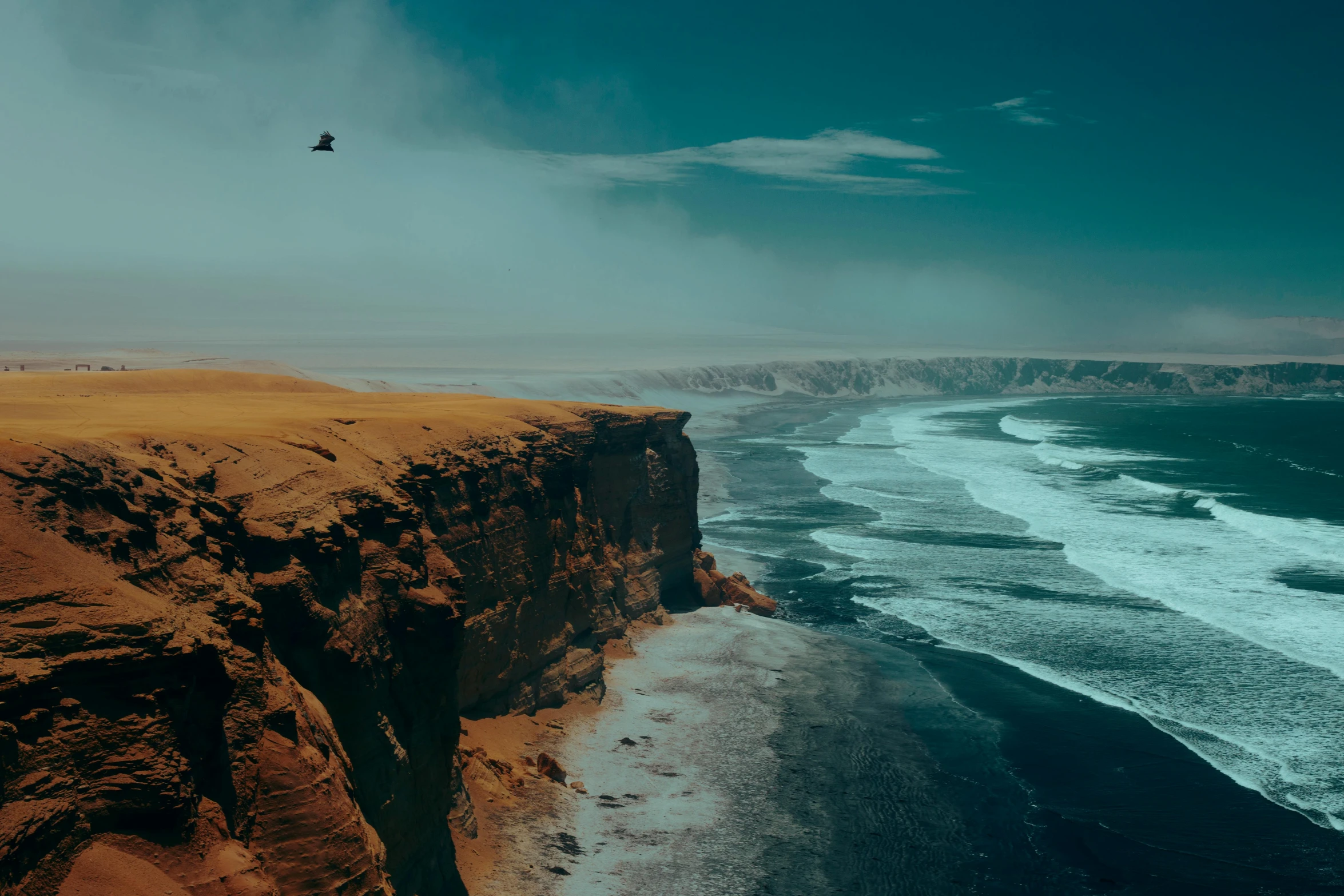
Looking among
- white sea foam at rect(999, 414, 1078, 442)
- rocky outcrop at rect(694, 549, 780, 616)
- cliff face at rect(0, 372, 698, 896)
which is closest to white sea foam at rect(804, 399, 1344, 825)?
rocky outcrop at rect(694, 549, 780, 616)

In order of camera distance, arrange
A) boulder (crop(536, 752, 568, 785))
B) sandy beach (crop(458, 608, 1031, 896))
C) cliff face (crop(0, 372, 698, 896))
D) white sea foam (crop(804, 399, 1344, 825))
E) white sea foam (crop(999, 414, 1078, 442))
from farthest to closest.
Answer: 1. white sea foam (crop(999, 414, 1078, 442))
2. white sea foam (crop(804, 399, 1344, 825))
3. boulder (crop(536, 752, 568, 785))
4. sandy beach (crop(458, 608, 1031, 896))
5. cliff face (crop(0, 372, 698, 896))

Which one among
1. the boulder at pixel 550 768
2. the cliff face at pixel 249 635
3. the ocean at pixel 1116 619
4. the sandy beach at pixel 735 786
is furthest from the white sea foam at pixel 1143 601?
the cliff face at pixel 249 635

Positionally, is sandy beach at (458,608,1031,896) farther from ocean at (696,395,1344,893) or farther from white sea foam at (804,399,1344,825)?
white sea foam at (804,399,1344,825)

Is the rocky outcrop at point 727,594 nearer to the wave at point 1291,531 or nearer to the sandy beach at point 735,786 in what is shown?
the sandy beach at point 735,786

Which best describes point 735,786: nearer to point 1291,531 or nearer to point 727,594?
point 727,594

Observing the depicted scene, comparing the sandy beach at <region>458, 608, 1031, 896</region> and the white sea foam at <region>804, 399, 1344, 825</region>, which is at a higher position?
the white sea foam at <region>804, 399, 1344, 825</region>

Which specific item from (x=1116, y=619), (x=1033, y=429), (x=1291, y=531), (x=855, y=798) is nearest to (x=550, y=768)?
(x=855, y=798)
